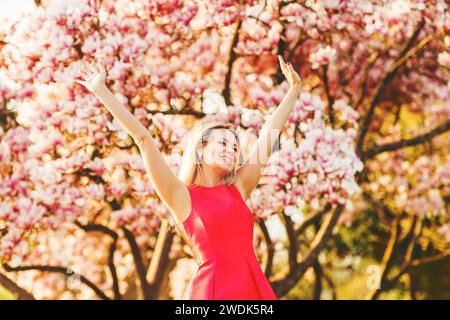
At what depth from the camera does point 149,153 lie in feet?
11.9

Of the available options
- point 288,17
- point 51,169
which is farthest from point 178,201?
point 288,17

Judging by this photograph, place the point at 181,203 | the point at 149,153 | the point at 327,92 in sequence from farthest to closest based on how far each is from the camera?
the point at 327,92 < the point at 181,203 < the point at 149,153

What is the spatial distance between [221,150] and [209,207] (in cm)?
36

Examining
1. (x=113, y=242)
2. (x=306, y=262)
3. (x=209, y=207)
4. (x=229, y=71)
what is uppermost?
(x=229, y=71)

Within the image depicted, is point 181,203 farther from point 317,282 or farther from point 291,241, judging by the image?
point 317,282

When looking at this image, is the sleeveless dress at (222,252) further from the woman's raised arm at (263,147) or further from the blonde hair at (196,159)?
the woman's raised arm at (263,147)

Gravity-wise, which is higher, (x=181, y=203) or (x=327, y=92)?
(x=327, y=92)

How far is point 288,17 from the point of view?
7430 millimetres

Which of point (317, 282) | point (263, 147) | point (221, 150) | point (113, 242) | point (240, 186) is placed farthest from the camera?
point (317, 282)

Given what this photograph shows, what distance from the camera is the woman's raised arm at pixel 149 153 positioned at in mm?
3502

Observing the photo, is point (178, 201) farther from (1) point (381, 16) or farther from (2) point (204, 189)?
(1) point (381, 16)

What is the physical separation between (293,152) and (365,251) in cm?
919

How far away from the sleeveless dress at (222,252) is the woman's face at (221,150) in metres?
0.22

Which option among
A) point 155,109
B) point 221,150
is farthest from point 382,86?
point 221,150
